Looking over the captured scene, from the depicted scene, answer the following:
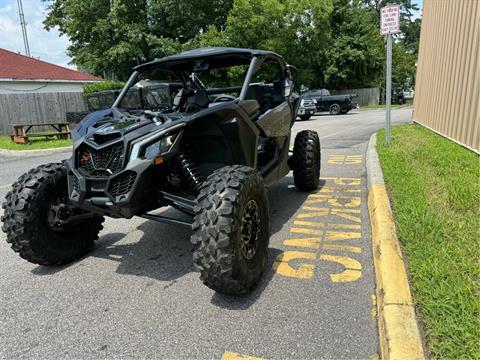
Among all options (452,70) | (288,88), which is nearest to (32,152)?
(288,88)

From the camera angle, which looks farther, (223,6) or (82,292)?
(223,6)

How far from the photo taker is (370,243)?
3934 millimetres

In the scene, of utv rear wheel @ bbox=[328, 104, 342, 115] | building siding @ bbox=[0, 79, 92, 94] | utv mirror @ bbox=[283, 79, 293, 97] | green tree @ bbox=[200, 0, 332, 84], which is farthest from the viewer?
utv rear wheel @ bbox=[328, 104, 342, 115]

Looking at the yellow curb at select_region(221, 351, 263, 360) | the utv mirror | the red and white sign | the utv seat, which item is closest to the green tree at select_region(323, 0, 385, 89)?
the red and white sign

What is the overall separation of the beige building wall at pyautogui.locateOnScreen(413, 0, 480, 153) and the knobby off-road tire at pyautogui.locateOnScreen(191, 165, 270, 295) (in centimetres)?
544

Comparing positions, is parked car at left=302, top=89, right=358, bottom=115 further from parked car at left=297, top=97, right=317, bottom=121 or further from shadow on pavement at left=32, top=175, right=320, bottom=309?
shadow on pavement at left=32, top=175, right=320, bottom=309

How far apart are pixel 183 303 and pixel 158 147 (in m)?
1.21

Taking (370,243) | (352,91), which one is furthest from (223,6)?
(370,243)

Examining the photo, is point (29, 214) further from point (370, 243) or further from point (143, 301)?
point (370, 243)

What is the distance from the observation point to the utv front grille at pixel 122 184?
3014mm

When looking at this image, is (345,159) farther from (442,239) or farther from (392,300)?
(392,300)

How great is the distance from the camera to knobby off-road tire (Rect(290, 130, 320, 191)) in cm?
558

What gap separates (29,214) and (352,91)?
132 feet

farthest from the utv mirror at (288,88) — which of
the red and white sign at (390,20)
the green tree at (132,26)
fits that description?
the green tree at (132,26)
